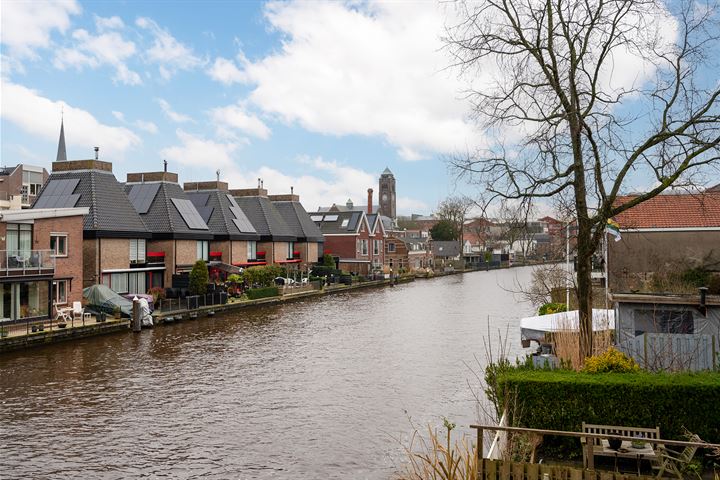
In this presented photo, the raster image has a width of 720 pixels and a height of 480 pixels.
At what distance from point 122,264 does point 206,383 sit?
64.8 ft

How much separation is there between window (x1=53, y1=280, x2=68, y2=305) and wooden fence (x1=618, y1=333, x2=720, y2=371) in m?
27.4

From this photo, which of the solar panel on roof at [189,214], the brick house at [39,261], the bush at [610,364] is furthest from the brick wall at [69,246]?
the bush at [610,364]

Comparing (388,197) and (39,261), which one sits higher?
(388,197)

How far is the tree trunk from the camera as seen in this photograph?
44.7 feet

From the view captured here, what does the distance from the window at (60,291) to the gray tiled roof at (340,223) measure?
152 feet

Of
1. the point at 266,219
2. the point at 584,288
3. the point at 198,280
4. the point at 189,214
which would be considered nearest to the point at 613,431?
the point at 584,288

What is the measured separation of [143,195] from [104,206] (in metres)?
8.27

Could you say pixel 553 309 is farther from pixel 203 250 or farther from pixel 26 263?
pixel 203 250

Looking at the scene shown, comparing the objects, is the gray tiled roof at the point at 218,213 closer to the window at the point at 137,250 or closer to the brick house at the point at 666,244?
the window at the point at 137,250

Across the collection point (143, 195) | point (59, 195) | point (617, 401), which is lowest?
point (617, 401)

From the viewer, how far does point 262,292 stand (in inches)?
1791

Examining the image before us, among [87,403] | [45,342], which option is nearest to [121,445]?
[87,403]

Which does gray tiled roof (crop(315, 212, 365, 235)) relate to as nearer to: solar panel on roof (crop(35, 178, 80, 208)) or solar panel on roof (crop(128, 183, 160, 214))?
solar panel on roof (crop(128, 183, 160, 214))

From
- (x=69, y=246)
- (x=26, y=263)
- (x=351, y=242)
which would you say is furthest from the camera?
(x=351, y=242)
